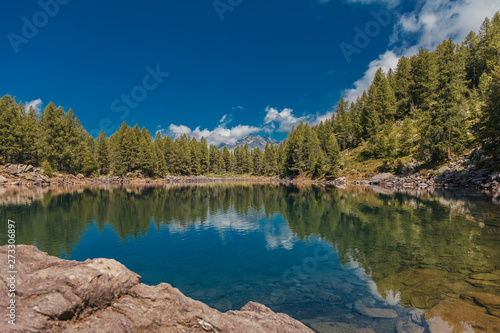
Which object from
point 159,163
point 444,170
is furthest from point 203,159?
point 444,170

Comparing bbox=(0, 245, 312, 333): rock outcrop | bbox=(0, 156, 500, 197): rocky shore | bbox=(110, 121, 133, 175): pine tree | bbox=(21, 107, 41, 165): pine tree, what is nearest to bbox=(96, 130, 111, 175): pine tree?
bbox=(110, 121, 133, 175): pine tree

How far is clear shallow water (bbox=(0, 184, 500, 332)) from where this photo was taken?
10.7 metres

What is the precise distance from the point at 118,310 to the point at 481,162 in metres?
70.6

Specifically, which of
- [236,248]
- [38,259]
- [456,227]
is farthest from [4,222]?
[456,227]

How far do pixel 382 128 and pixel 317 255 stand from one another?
96.7 meters

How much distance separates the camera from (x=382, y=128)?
98062mm

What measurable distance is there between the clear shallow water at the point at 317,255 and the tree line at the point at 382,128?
38013 millimetres

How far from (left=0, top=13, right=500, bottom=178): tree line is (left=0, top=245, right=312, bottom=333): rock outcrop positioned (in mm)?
61134

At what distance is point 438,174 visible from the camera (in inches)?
2399

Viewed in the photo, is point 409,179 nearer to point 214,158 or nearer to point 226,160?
point 214,158

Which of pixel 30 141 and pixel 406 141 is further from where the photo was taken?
pixel 30 141

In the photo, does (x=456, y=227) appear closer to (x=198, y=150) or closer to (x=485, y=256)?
(x=485, y=256)

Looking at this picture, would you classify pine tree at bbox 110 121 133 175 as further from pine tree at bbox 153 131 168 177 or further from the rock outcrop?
the rock outcrop

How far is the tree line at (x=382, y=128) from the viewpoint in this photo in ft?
204
